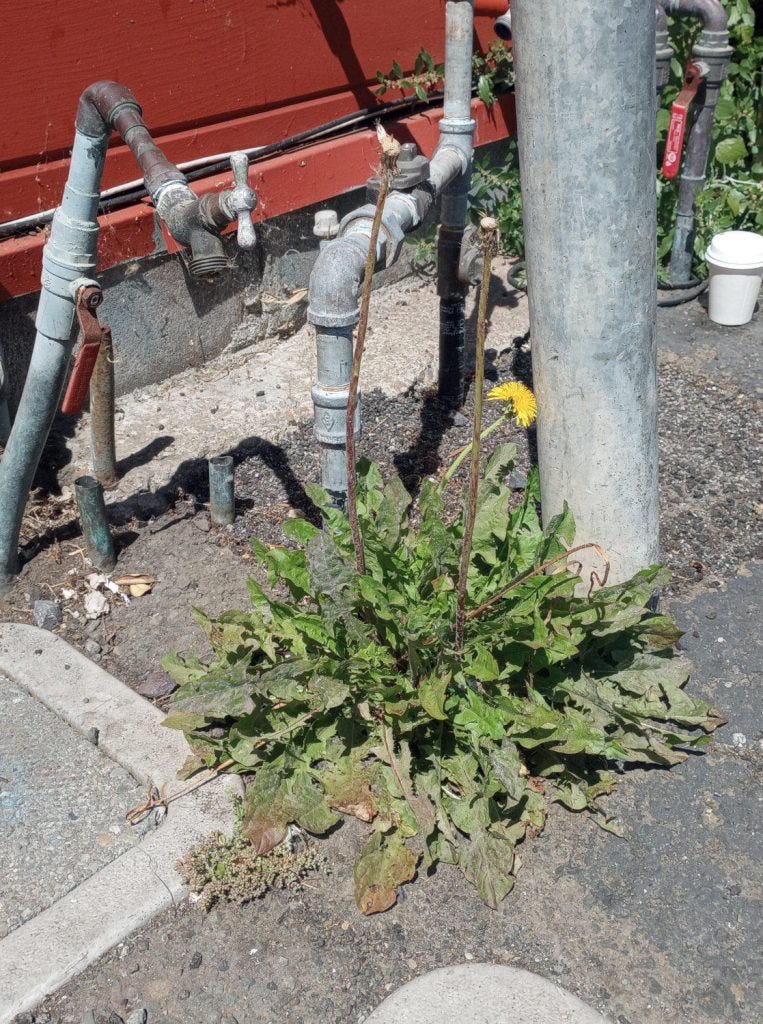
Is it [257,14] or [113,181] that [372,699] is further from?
[257,14]

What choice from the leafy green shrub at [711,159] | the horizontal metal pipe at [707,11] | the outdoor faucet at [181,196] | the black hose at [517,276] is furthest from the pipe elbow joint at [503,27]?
the outdoor faucet at [181,196]

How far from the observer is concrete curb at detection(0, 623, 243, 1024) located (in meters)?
2.14

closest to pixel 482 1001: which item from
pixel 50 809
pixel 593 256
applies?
pixel 50 809

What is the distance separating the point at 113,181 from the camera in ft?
13.6

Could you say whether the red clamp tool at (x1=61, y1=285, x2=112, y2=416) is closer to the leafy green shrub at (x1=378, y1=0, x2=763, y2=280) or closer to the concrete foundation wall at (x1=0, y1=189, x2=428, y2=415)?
the concrete foundation wall at (x1=0, y1=189, x2=428, y2=415)

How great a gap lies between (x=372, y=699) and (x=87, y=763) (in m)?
0.84

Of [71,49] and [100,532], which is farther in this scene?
[71,49]

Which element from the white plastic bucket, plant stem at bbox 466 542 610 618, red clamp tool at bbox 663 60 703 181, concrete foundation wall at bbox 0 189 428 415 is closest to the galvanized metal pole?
plant stem at bbox 466 542 610 618

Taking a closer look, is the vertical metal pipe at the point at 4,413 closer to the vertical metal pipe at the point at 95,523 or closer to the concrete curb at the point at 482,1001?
the vertical metal pipe at the point at 95,523

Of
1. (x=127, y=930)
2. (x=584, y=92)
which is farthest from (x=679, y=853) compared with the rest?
(x=584, y=92)

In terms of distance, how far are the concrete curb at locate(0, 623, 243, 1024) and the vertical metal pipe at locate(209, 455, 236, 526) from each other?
2.57 ft

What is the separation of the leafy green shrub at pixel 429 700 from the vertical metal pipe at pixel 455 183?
168cm

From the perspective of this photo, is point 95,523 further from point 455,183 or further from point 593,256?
point 455,183

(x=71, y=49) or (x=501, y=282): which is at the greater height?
(x=71, y=49)
